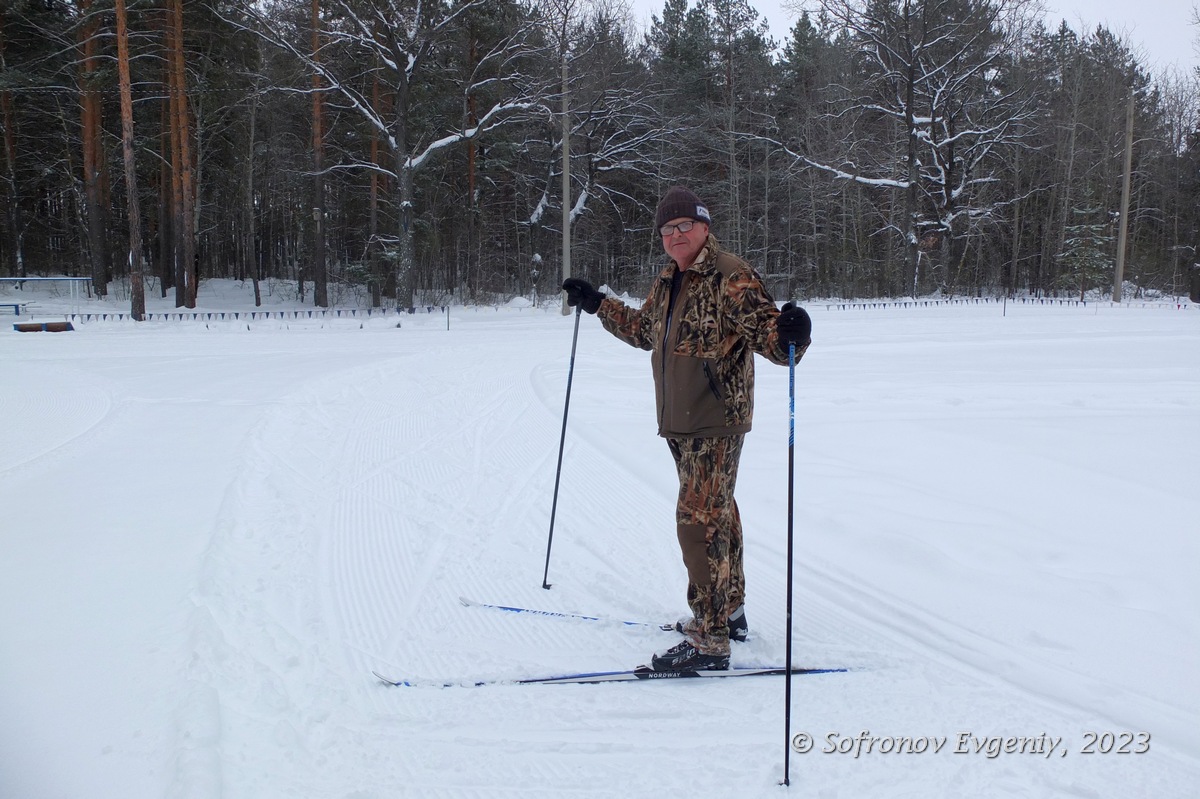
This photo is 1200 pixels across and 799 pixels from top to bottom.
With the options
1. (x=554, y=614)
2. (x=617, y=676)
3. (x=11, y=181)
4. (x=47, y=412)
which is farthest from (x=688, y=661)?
(x=11, y=181)

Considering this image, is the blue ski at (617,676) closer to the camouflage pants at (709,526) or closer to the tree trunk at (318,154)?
the camouflage pants at (709,526)

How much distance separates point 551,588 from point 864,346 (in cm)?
1304

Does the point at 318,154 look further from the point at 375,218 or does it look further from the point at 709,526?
the point at 709,526

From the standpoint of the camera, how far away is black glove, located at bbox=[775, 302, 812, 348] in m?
2.82

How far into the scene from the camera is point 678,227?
3.17 meters

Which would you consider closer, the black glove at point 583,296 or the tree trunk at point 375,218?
the black glove at point 583,296

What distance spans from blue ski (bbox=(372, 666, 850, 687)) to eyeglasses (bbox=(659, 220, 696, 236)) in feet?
6.14

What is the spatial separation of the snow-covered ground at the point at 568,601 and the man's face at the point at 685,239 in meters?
1.79

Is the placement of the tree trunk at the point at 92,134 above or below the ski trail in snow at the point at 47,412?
above

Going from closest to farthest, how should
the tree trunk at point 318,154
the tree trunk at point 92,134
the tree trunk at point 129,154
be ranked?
the tree trunk at point 129,154, the tree trunk at point 318,154, the tree trunk at point 92,134

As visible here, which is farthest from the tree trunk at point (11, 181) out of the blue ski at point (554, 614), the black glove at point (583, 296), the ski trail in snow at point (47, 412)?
the blue ski at point (554, 614)

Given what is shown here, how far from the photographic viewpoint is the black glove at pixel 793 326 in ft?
9.24

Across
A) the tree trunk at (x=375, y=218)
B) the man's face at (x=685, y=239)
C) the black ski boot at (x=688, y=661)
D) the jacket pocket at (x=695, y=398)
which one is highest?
the tree trunk at (x=375, y=218)

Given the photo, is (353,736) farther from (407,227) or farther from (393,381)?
(407,227)
